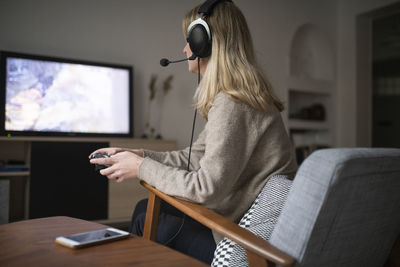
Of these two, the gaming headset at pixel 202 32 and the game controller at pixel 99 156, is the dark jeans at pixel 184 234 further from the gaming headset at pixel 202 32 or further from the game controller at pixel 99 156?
the gaming headset at pixel 202 32

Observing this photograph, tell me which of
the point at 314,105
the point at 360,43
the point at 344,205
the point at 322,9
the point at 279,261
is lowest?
the point at 279,261

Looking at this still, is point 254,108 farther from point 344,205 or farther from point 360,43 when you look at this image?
point 360,43

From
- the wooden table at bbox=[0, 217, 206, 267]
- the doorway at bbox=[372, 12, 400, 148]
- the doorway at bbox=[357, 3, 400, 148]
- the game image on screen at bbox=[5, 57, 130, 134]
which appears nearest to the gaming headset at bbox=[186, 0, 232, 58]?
the wooden table at bbox=[0, 217, 206, 267]

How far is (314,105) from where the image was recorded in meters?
4.90

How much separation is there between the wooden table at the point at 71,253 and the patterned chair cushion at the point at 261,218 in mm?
175

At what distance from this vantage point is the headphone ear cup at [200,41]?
48.7 inches

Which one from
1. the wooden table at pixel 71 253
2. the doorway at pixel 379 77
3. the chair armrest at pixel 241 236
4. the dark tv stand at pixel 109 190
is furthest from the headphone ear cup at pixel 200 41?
the doorway at pixel 379 77

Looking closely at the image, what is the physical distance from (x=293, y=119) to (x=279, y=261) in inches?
159

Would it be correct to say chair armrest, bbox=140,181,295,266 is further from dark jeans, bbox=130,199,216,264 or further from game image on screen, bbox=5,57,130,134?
game image on screen, bbox=5,57,130,134

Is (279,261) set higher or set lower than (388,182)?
lower

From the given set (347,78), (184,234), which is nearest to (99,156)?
(184,234)

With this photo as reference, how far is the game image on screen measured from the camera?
9.11 ft

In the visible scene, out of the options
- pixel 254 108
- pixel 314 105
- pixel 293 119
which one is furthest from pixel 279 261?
pixel 314 105

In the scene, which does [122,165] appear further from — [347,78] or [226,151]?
[347,78]
